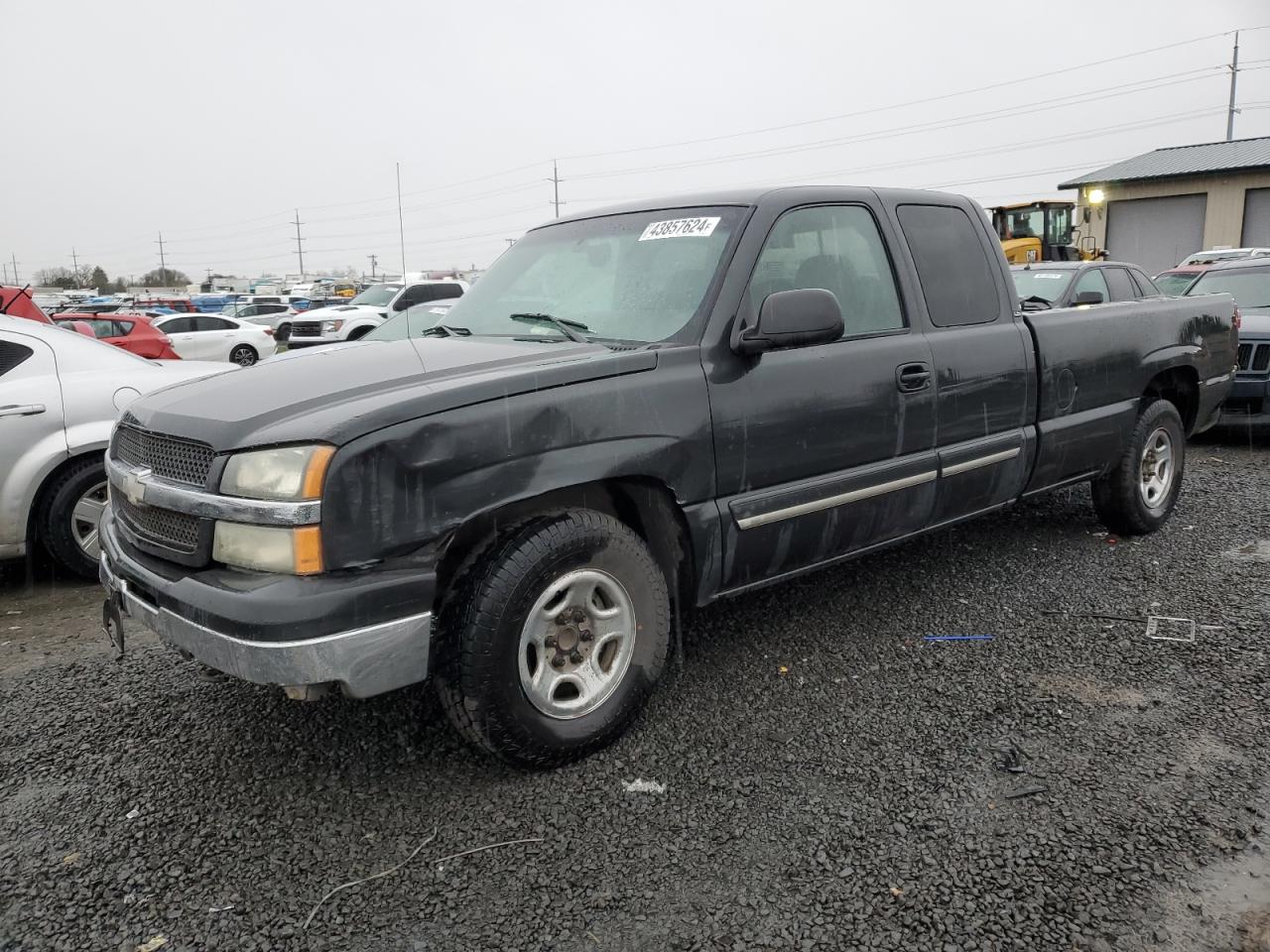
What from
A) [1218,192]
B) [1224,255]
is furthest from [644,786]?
[1218,192]

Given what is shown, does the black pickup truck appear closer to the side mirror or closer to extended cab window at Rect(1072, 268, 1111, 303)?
the side mirror

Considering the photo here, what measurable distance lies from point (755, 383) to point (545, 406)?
0.86m

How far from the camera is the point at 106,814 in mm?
2795

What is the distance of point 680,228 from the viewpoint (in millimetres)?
3602

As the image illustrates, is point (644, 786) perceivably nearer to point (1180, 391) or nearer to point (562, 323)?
point (562, 323)

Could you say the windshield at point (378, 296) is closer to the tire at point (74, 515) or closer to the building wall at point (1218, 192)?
the tire at point (74, 515)

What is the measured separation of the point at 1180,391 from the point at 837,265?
10.1ft

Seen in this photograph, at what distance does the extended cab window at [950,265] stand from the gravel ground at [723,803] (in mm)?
1375

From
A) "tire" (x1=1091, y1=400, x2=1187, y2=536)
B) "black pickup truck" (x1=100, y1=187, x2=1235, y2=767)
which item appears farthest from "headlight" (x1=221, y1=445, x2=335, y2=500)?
"tire" (x1=1091, y1=400, x2=1187, y2=536)

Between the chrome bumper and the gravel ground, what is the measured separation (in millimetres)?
496

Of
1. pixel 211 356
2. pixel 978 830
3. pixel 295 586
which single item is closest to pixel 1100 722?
pixel 978 830

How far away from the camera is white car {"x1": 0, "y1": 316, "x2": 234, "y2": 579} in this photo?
4812 millimetres

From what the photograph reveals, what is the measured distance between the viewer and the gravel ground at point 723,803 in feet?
7.50

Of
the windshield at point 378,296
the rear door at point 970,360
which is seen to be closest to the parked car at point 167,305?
the windshield at point 378,296
